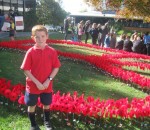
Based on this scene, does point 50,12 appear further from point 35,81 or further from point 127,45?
point 35,81

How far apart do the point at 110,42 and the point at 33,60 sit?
49.6ft

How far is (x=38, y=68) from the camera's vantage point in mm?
4871

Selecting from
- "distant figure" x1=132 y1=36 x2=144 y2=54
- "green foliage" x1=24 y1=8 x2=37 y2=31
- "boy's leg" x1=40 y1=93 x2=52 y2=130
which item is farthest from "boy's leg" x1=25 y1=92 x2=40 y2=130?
"green foliage" x1=24 y1=8 x2=37 y2=31

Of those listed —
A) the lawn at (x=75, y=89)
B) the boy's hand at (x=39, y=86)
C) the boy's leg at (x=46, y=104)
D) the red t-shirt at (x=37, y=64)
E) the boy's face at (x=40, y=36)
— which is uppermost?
the boy's face at (x=40, y=36)

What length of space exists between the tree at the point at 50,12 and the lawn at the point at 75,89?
1413 inches

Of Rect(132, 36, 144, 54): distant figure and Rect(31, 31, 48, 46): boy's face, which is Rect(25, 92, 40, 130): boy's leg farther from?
Rect(132, 36, 144, 54): distant figure

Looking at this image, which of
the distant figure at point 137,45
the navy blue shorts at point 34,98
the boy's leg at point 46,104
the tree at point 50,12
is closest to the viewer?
the navy blue shorts at point 34,98

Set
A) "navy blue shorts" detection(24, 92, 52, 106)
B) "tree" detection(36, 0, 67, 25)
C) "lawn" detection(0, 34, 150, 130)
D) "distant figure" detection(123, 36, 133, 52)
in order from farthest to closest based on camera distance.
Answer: "tree" detection(36, 0, 67, 25) → "distant figure" detection(123, 36, 133, 52) → "lawn" detection(0, 34, 150, 130) → "navy blue shorts" detection(24, 92, 52, 106)

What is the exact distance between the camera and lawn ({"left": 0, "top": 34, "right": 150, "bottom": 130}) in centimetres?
554

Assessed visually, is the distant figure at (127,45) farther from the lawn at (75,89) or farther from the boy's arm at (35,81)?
the boy's arm at (35,81)

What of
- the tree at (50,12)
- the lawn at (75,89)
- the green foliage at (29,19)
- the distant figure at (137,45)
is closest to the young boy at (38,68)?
the lawn at (75,89)

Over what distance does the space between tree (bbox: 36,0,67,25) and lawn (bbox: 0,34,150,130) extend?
35.9 meters

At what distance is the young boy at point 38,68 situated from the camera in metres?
4.79

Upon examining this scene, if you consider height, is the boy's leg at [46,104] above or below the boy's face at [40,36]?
below
